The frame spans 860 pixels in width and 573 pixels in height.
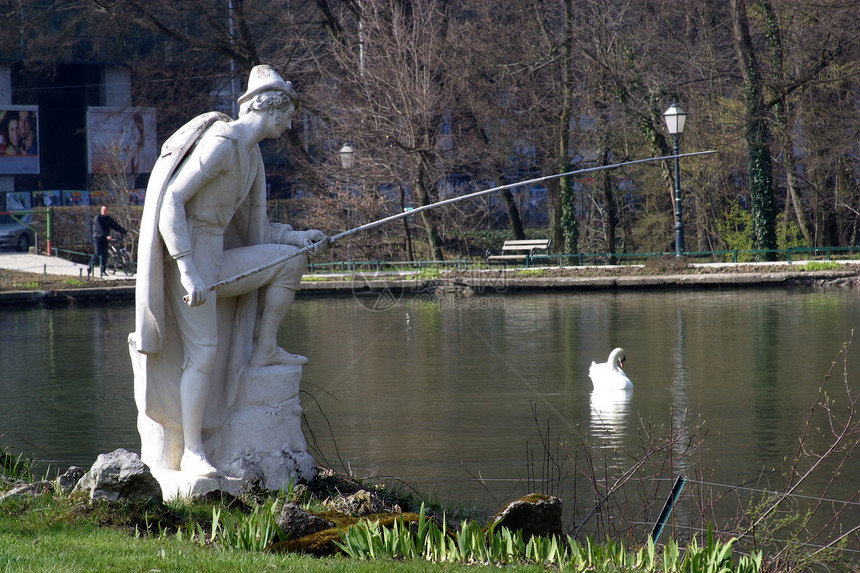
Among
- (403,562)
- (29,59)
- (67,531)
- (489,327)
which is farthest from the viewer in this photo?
(29,59)

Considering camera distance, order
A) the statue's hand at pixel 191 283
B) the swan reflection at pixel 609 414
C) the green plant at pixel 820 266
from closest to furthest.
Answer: the statue's hand at pixel 191 283 < the swan reflection at pixel 609 414 < the green plant at pixel 820 266

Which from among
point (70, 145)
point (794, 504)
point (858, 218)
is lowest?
point (794, 504)

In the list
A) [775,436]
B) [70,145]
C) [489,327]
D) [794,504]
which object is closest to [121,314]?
[489,327]

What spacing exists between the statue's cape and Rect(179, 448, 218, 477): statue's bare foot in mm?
223

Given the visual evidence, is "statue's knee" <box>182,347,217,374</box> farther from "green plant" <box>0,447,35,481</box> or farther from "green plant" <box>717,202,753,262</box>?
"green plant" <box>717,202,753,262</box>

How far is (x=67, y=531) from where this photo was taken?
5.02 meters

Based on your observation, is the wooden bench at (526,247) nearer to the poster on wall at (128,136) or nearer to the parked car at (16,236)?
the parked car at (16,236)

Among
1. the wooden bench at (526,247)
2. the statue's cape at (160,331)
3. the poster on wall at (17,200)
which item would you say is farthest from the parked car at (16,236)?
the statue's cape at (160,331)

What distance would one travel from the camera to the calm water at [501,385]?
841cm

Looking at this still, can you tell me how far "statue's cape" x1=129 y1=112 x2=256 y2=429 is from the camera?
6.23 metres

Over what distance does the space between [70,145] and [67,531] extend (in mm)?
43863

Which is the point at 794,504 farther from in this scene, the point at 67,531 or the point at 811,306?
the point at 811,306

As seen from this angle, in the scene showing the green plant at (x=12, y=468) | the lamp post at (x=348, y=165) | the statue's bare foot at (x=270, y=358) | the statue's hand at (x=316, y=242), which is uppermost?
the lamp post at (x=348, y=165)

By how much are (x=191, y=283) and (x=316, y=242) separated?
788mm
